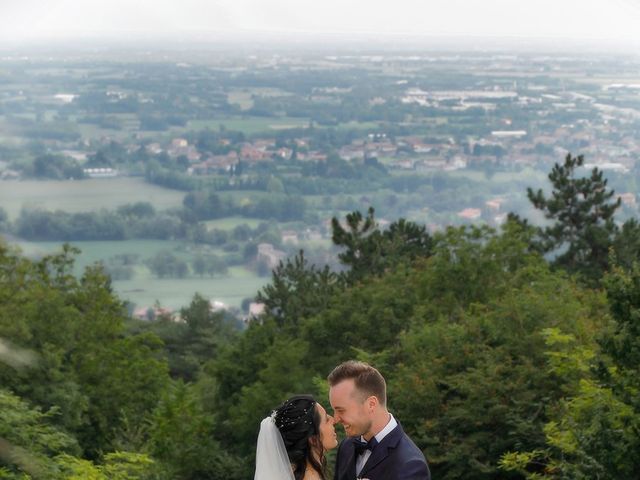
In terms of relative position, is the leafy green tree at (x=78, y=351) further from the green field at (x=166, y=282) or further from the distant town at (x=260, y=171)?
the distant town at (x=260, y=171)

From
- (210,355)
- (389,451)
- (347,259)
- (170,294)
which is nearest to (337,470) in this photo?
(389,451)

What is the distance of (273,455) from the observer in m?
3.60

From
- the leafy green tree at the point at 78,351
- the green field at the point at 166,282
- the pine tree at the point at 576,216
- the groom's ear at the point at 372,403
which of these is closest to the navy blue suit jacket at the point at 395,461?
the groom's ear at the point at 372,403

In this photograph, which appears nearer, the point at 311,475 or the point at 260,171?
the point at 311,475

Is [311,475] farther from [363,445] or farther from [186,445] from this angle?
[186,445]

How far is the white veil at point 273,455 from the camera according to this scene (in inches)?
141

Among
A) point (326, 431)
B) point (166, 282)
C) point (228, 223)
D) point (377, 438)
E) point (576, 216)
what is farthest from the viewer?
point (228, 223)

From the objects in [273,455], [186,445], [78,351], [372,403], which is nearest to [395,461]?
[372,403]

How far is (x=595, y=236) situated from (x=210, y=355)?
25.2m

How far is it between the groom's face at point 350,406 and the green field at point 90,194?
14552 centimetres

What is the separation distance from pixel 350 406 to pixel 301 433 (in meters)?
0.35

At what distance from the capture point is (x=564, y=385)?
52.6 feet

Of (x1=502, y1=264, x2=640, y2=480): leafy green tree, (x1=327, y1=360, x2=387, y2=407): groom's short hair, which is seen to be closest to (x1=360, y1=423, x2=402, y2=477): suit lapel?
(x1=327, y1=360, x2=387, y2=407): groom's short hair

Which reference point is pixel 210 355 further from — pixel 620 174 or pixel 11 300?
pixel 620 174
